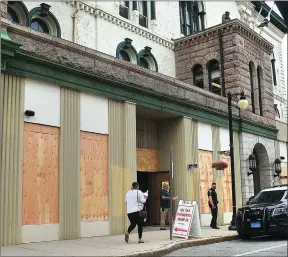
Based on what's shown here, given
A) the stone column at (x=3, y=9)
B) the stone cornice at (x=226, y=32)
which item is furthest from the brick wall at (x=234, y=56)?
the stone column at (x=3, y=9)

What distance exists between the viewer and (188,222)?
13.8 m

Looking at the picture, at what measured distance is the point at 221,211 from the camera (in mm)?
20547

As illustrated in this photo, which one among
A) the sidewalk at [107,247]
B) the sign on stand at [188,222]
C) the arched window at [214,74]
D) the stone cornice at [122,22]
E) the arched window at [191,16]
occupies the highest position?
the arched window at [191,16]

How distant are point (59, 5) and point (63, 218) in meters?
10.2

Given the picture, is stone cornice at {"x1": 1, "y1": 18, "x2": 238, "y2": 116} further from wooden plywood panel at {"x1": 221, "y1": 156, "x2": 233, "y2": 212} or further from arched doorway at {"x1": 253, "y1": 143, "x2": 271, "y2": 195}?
arched doorway at {"x1": 253, "y1": 143, "x2": 271, "y2": 195}

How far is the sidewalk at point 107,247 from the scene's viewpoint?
10.1 meters

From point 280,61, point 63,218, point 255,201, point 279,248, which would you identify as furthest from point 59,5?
point 280,61

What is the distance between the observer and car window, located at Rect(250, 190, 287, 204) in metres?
15.0

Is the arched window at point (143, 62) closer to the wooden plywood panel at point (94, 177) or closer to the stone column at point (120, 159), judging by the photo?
the stone column at point (120, 159)

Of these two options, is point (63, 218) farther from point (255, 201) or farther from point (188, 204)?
point (255, 201)

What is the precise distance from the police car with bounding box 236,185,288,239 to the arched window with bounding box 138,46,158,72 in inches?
433

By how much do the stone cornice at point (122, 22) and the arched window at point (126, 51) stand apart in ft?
2.66

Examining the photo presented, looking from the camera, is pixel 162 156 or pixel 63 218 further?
pixel 162 156

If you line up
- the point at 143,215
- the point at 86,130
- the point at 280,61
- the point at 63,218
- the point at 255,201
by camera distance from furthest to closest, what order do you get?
the point at 280,61 < the point at 255,201 < the point at 86,130 < the point at 63,218 < the point at 143,215
